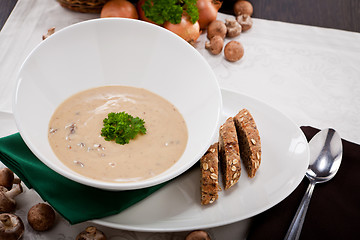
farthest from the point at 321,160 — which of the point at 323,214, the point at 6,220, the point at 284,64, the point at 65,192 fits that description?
the point at 6,220

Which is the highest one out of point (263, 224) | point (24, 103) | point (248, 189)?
point (24, 103)

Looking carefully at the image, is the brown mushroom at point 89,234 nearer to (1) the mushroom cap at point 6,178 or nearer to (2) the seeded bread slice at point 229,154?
(1) the mushroom cap at point 6,178

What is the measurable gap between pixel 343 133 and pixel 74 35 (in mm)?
1457

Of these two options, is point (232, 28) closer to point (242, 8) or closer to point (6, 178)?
point (242, 8)

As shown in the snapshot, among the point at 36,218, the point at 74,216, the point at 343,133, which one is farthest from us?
the point at 343,133

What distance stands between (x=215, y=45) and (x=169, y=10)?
35 centimetres

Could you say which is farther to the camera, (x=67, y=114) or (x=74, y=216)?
(x=67, y=114)

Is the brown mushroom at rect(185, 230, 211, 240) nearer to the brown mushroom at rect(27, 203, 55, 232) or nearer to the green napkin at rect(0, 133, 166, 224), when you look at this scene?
the green napkin at rect(0, 133, 166, 224)

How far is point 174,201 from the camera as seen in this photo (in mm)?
1536

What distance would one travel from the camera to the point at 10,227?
4.99ft

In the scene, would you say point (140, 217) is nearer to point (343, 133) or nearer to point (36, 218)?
point (36, 218)

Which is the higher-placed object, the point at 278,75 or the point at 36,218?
the point at 36,218

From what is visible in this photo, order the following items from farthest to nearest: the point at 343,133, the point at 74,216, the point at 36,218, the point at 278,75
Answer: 1. the point at 278,75
2. the point at 343,133
3. the point at 36,218
4. the point at 74,216

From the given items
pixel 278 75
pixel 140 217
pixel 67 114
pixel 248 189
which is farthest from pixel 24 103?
pixel 278 75
